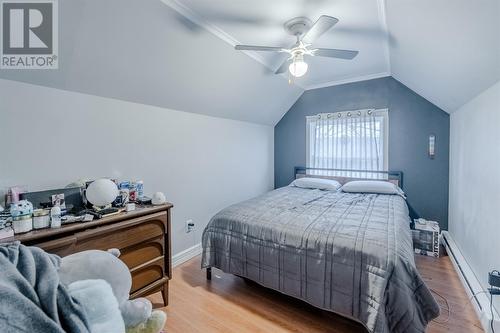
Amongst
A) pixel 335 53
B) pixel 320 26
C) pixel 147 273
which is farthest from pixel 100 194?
pixel 335 53

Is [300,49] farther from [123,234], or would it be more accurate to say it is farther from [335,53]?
[123,234]

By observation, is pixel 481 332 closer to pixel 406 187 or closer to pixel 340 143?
pixel 406 187

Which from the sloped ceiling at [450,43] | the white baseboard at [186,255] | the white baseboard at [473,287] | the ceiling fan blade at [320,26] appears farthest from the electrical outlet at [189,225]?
the sloped ceiling at [450,43]

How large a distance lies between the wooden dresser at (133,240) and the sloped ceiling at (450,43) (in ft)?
7.82

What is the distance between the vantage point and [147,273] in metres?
1.79

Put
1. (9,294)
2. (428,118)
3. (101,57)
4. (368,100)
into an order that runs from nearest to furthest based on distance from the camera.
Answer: (9,294) < (101,57) < (428,118) < (368,100)

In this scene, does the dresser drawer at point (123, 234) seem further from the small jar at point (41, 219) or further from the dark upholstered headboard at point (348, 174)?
the dark upholstered headboard at point (348, 174)

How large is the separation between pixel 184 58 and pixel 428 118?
11.1ft

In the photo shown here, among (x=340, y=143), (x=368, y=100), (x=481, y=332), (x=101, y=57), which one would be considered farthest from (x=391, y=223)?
(x=101, y=57)

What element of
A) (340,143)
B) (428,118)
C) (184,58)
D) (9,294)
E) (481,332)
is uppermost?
(184,58)

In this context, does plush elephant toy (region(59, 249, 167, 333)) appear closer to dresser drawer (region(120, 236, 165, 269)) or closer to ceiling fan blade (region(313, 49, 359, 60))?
dresser drawer (region(120, 236, 165, 269))

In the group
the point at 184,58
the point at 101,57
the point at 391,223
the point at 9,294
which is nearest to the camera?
the point at 9,294

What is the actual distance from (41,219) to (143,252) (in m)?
0.67

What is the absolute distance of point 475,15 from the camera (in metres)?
1.35
